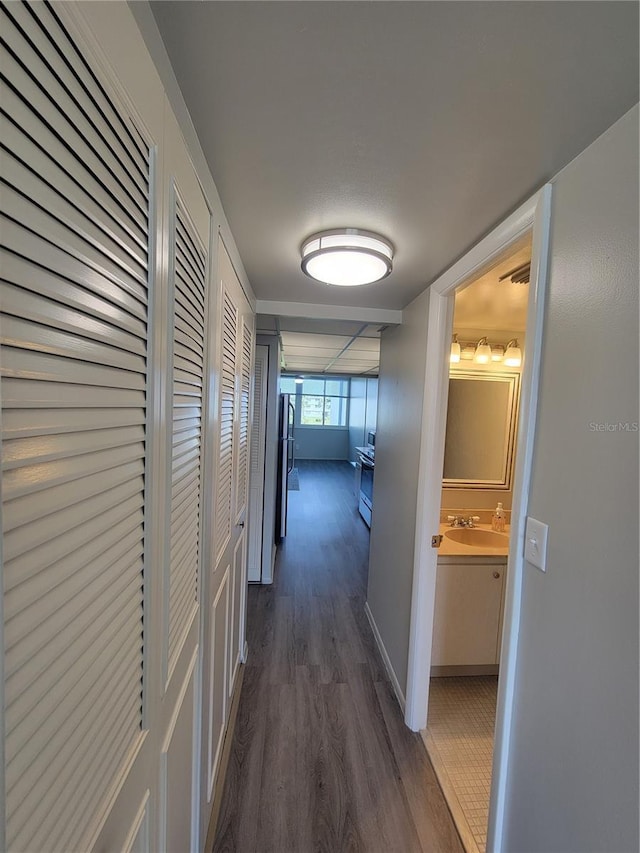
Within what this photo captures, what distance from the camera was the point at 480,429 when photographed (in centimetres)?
274

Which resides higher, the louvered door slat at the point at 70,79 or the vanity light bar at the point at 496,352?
the vanity light bar at the point at 496,352

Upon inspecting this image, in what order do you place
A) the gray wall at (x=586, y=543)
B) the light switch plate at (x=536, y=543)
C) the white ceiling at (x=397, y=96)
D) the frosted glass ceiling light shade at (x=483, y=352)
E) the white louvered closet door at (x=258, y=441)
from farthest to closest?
the white louvered closet door at (x=258, y=441) < the frosted glass ceiling light shade at (x=483, y=352) < the light switch plate at (x=536, y=543) < the gray wall at (x=586, y=543) < the white ceiling at (x=397, y=96)

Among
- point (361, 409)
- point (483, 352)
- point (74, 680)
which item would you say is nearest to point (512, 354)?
point (483, 352)

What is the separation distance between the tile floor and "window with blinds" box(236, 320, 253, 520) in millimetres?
1512

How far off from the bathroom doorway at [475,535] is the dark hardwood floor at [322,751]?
15cm

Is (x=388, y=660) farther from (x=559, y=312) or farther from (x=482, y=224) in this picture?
(x=482, y=224)

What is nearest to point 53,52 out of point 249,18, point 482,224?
point 249,18

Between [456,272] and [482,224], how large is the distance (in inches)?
10.9

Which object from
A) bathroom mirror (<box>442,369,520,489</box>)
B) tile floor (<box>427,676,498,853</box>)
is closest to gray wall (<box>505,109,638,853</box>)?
tile floor (<box>427,676,498,853</box>)

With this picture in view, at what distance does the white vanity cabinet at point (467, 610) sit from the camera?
7.09ft

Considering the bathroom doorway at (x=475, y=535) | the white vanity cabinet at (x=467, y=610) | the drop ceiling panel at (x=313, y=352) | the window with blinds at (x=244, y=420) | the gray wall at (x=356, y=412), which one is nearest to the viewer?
the bathroom doorway at (x=475, y=535)

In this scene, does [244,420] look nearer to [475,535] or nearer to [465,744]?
[475,535]

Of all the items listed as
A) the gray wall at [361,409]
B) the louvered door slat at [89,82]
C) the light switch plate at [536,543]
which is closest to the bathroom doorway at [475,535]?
the light switch plate at [536,543]

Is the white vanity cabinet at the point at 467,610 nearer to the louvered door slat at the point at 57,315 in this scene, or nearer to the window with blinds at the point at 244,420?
the window with blinds at the point at 244,420
